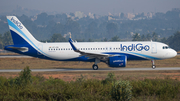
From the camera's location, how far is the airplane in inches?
1361

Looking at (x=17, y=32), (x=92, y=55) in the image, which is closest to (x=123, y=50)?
(x=92, y=55)

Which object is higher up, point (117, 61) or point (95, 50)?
point (95, 50)

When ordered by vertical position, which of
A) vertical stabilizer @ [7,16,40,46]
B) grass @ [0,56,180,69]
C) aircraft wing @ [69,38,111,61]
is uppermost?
vertical stabilizer @ [7,16,40,46]

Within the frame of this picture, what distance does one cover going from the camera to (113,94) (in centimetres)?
1345

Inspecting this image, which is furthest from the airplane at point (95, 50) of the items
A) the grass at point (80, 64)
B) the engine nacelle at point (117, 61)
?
the grass at point (80, 64)

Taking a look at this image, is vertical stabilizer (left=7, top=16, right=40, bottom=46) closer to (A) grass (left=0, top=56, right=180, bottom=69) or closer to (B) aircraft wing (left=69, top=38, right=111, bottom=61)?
(A) grass (left=0, top=56, right=180, bottom=69)

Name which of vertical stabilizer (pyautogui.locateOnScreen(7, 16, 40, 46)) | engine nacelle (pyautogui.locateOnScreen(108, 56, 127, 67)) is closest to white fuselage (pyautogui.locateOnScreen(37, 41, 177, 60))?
engine nacelle (pyautogui.locateOnScreen(108, 56, 127, 67))

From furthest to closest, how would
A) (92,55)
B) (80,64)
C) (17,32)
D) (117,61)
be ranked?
Answer: (80,64) → (17,32) → (92,55) → (117,61)

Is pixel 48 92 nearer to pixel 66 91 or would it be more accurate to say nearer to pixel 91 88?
pixel 66 91

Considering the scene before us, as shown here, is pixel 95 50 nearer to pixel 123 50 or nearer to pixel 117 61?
pixel 117 61

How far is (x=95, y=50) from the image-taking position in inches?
1415

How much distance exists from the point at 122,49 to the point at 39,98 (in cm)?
2230

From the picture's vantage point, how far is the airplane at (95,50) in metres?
34.6

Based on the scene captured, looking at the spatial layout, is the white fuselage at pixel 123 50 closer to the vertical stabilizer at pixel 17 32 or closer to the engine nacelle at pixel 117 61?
the engine nacelle at pixel 117 61
